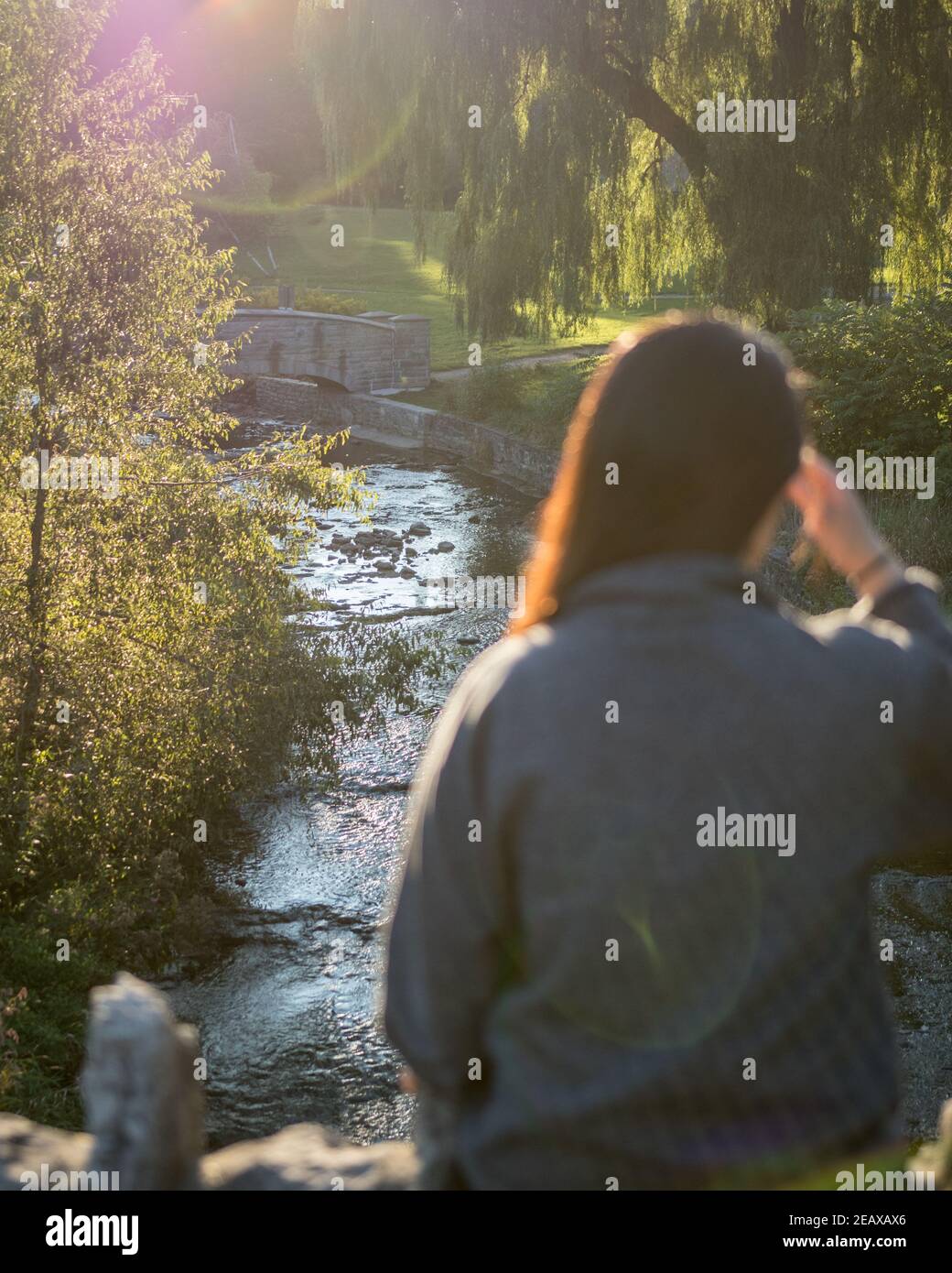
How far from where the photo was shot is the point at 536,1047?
1705mm

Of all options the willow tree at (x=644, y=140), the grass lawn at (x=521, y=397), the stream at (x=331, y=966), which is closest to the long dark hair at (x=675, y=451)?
the stream at (x=331, y=966)

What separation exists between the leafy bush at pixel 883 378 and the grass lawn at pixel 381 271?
1740 cm

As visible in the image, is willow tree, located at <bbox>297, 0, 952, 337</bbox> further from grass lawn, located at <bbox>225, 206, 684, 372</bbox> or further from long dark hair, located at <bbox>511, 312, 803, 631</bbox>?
long dark hair, located at <bbox>511, 312, 803, 631</bbox>

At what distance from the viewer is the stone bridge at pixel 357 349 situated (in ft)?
121

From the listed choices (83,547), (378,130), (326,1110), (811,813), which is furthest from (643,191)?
(811,813)

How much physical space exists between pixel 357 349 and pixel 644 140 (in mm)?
13206

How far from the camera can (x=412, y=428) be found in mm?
33531

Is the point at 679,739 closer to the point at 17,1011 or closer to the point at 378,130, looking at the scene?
the point at 17,1011

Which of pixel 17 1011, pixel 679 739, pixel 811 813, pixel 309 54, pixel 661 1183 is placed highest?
pixel 309 54

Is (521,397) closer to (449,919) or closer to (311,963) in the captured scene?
(311,963)

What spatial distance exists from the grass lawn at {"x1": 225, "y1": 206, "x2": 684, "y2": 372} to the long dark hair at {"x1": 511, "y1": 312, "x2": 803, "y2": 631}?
35.5 m

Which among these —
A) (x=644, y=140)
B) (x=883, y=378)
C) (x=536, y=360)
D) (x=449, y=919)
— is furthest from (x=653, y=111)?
(x=449, y=919)

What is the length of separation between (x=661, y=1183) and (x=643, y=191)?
25.8m

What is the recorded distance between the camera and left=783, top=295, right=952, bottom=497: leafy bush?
60.2 ft
